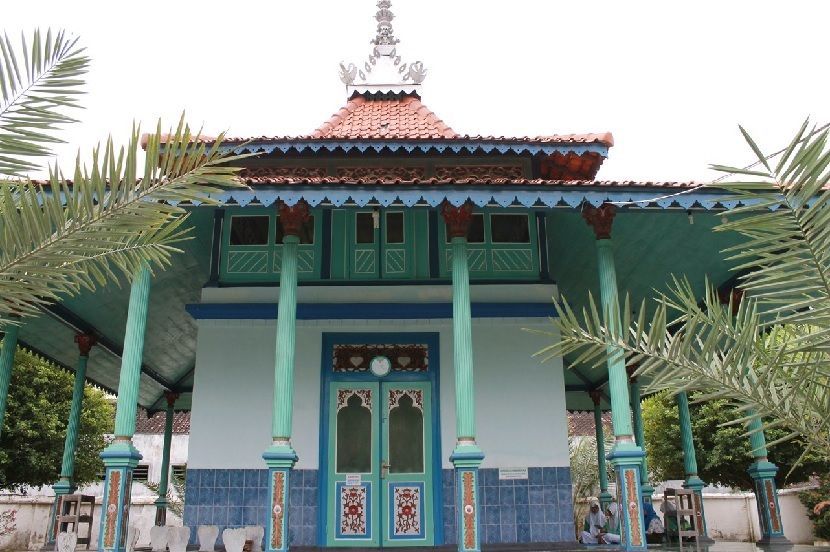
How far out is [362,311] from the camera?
10.5 meters

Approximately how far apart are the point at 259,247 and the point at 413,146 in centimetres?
278

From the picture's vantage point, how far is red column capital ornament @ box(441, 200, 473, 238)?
895 centimetres

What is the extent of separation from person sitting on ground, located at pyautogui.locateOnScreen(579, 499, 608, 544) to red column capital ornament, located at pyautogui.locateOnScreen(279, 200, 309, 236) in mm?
6961

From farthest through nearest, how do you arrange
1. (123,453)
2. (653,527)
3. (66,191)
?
(653,527)
(123,453)
(66,191)

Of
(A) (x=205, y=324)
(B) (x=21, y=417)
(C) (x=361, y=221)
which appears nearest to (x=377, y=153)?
(C) (x=361, y=221)

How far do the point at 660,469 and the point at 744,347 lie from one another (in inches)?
1002

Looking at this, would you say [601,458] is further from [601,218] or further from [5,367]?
[5,367]

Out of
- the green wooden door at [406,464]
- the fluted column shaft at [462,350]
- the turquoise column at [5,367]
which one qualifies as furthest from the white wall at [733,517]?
the turquoise column at [5,367]

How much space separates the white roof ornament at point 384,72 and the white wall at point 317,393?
5460 mm

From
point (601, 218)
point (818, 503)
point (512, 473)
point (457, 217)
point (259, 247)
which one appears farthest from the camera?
point (818, 503)

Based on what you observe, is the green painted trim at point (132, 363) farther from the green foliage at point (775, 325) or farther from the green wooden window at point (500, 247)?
the green foliage at point (775, 325)

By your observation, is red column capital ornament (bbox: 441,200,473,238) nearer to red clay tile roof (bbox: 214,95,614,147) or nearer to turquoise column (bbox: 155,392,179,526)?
red clay tile roof (bbox: 214,95,614,147)

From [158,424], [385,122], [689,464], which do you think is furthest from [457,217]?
[158,424]

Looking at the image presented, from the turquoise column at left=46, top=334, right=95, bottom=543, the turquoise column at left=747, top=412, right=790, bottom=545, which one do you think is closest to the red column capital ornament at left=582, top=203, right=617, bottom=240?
the turquoise column at left=747, top=412, right=790, bottom=545
